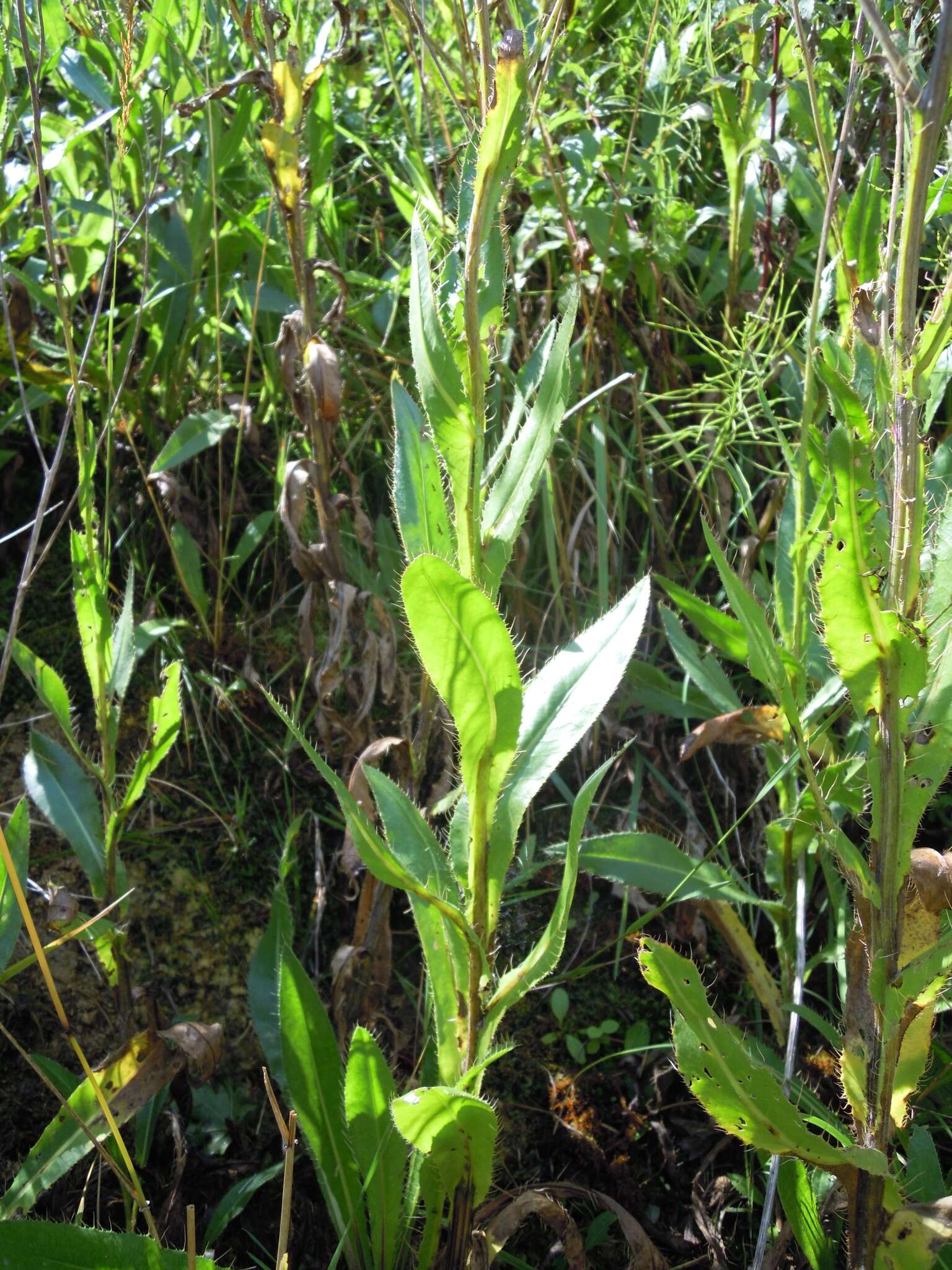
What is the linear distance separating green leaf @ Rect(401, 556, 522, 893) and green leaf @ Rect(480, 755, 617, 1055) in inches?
3.1

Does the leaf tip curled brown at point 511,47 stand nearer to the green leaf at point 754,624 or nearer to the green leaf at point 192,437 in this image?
the green leaf at point 754,624

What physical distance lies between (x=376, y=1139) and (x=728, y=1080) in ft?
1.41

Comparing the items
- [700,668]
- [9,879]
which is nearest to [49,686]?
[9,879]

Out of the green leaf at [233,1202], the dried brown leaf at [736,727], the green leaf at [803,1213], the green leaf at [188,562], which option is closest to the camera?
A: the green leaf at [803,1213]

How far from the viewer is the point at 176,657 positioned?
1833 millimetres

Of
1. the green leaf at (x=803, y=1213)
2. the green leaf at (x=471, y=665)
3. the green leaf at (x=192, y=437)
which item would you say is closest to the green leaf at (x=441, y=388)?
the green leaf at (x=471, y=665)

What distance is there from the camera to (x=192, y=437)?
183 centimetres

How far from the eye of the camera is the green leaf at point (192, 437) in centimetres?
179

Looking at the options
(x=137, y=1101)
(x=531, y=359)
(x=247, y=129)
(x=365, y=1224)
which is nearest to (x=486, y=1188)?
(x=365, y=1224)

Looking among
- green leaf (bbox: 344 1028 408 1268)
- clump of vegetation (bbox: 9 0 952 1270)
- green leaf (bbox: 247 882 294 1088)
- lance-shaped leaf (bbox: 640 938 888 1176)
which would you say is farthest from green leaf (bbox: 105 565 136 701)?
lance-shaped leaf (bbox: 640 938 888 1176)

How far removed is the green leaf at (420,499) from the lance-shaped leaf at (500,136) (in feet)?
0.84

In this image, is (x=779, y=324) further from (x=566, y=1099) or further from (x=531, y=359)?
(x=566, y=1099)

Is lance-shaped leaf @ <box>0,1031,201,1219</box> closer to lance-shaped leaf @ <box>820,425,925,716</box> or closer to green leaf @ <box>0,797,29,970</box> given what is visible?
green leaf @ <box>0,797,29,970</box>

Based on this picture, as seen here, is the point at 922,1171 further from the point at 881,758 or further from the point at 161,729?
the point at 161,729
